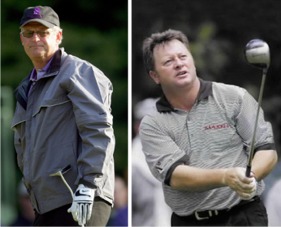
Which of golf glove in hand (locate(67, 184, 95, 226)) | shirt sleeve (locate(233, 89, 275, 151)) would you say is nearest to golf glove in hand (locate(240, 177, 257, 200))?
shirt sleeve (locate(233, 89, 275, 151))

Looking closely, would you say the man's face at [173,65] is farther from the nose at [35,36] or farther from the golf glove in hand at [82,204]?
the golf glove in hand at [82,204]

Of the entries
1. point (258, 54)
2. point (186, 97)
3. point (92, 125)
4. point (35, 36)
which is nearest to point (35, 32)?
point (35, 36)

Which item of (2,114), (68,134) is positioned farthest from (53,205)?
(2,114)

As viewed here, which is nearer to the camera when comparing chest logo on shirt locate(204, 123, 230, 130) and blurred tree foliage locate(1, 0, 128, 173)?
chest logo on shirt locate(204, 123, 230, 130)

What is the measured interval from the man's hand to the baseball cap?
1031 millimetres

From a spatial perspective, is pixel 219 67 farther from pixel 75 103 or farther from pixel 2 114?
pixel 2 114

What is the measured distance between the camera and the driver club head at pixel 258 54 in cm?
599

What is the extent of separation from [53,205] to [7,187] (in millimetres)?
1941

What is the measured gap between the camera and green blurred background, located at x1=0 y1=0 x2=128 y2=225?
6910mm

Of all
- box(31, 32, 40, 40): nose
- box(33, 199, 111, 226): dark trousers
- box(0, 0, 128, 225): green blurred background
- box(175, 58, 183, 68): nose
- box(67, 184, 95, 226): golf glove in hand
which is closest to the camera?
box(67, 184, 95, 226): golf glove in hand

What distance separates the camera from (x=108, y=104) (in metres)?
5.77

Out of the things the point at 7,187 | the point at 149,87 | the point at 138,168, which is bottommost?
the point at 7,187

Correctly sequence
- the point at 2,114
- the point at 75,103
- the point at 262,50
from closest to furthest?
the point at 75,103, the point at 262,50, the point at 2,114

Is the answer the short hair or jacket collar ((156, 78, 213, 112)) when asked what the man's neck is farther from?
the short hair
